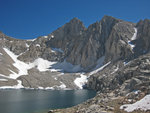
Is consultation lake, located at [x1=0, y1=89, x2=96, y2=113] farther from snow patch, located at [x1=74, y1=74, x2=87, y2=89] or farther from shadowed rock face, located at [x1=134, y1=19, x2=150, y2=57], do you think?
shadowed rock face, located at [x1=134, y1=19, x2=150, y2=57]

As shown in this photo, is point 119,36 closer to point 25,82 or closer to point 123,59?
point 123,59

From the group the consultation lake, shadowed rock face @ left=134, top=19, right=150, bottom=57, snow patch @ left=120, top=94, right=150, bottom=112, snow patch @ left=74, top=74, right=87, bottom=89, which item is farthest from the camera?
snow patch @ left=74, top=74, right=87, bottom=89

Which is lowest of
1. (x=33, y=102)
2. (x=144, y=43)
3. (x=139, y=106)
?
(x=33, y=102)

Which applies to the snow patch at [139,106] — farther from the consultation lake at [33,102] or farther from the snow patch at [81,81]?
the snow patch at [81,81]

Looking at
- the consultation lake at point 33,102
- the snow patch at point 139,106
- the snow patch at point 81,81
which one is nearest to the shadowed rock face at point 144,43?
the snow patch at point 81,81

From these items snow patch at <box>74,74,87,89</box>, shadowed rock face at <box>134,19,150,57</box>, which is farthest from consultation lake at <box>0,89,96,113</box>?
shadowed rock face at <box>134,19,150,57</box>

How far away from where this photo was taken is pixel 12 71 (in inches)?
5812

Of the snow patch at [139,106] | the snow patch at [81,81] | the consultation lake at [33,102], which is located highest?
the snow patch at [81,81]

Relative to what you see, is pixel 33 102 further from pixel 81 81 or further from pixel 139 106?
pixel 81 81

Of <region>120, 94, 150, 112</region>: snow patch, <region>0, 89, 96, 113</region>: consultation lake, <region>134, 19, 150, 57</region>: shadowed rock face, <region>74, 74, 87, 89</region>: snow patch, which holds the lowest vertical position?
<region>0, 89, 96, 113</region>: consultation lake

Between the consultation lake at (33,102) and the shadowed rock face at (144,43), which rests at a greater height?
the shadowed rock face at (144,43)

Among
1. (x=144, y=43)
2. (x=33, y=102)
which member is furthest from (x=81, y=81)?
(x=33, y=102)

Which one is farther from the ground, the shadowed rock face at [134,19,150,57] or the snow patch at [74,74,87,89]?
the shadowed rock face at [134,19,150,57]

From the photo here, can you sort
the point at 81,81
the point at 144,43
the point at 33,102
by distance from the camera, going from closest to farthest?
the point at 33,102, the point at 144,43, the point at 81,81
